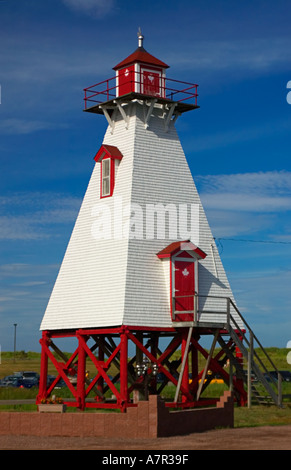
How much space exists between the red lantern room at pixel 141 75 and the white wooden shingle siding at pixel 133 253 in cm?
110

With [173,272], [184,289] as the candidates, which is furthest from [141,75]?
[184,289]

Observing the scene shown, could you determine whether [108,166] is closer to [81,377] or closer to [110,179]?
[110,179]

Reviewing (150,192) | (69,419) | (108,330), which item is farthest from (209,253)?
(69,419)

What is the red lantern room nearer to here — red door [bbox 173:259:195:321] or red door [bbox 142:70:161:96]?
red door [bbox 142:70:161:96]

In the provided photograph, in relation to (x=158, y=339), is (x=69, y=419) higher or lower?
lower

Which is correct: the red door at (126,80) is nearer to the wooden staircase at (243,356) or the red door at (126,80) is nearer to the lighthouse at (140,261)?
the lighthouse at (140,261)

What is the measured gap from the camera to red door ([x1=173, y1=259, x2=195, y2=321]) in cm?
3925

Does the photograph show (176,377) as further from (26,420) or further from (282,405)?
(26,420)

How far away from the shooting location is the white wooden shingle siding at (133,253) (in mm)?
38344

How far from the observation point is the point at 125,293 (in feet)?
123

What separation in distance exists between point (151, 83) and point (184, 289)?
37.2 ft

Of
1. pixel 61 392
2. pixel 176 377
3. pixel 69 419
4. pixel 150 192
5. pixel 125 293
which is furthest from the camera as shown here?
pixel 61 392

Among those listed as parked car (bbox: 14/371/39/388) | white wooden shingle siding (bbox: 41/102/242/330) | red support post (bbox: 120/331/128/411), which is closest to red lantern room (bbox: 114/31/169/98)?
white wooden shingle siding (bbox: 41/102/242/330)

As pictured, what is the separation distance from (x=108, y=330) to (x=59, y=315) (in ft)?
14.5
